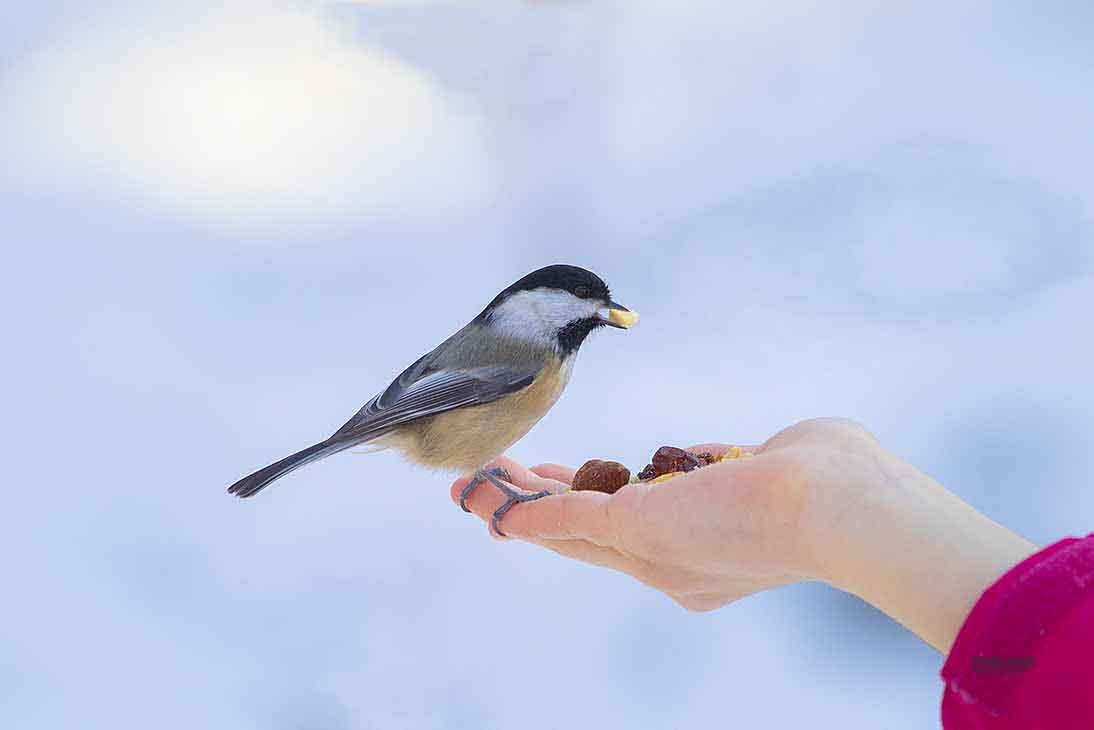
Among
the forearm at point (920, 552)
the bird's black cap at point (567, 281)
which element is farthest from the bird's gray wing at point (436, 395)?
the forearm at point (920, 552)

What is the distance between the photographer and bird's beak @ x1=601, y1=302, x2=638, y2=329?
1.35 m

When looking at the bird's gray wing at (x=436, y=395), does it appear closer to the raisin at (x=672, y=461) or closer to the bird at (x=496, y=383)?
the bird at (x=496, y=383)

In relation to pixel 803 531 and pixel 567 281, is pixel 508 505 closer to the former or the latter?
pixel 567 281

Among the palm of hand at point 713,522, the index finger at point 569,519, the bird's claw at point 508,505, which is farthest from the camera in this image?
the bird's claw at point 508,505

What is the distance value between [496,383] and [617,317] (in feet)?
0.57

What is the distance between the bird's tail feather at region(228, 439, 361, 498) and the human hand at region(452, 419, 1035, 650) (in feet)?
0.79

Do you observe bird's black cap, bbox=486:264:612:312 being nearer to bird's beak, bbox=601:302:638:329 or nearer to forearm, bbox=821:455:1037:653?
bird's beak, bbox=601:302:638:329

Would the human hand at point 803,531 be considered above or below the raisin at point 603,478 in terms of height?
above

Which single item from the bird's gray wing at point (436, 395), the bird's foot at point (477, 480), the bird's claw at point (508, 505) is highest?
the bird's gray wing at point (436, 395)

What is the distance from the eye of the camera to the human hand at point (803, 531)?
2.20 feet

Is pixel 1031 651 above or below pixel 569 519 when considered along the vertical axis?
above

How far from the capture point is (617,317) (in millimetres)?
1351

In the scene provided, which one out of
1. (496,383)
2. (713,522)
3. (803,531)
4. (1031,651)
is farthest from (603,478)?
(1031,651)

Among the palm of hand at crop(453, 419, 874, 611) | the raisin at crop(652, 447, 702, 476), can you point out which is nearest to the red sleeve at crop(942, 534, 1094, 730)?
the palm of hand at crop(453, 419, 874, 611)
